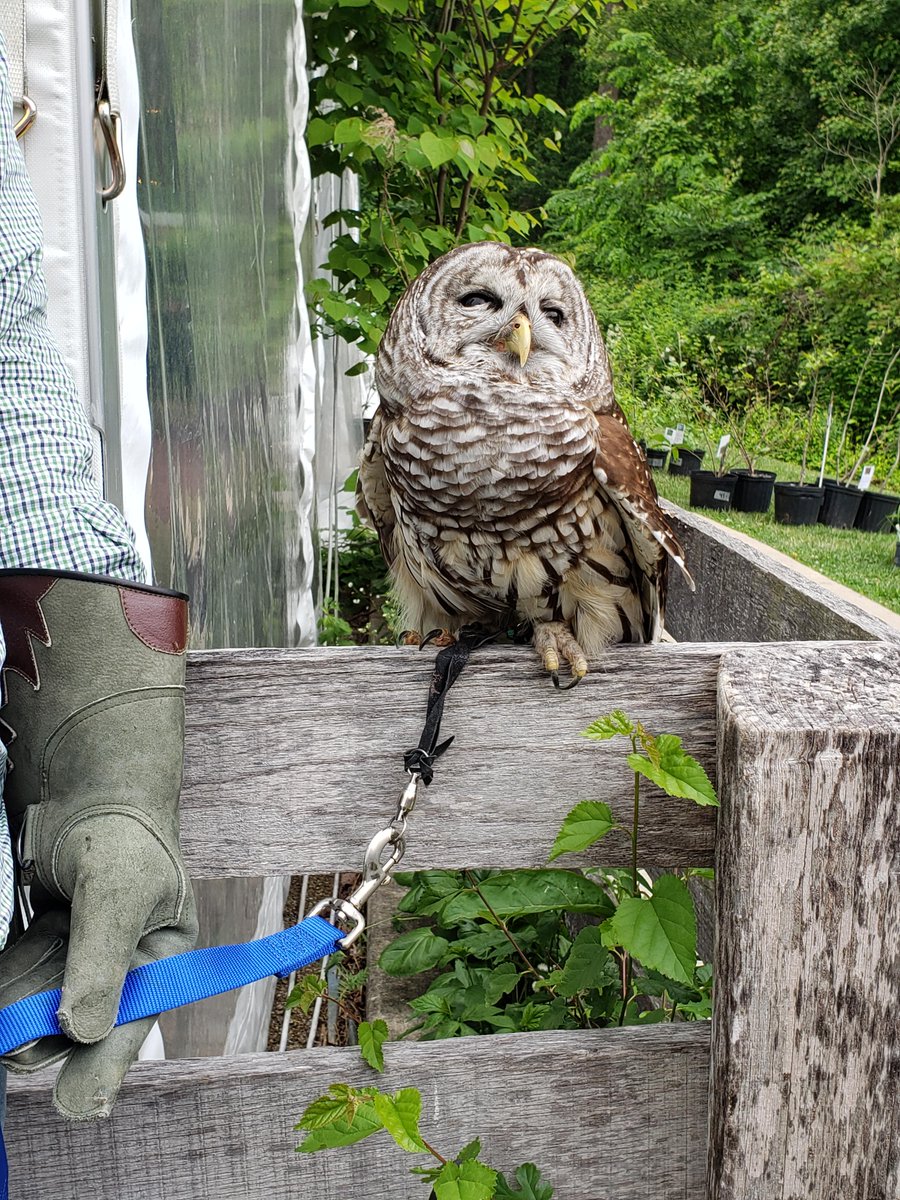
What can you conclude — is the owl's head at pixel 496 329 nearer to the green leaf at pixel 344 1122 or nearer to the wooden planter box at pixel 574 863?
the wooden planter box at pixel 574 863

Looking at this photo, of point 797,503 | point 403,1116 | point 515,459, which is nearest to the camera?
point 403,1116

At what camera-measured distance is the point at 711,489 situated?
10.6 meters

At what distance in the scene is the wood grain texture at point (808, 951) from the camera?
1.17 meters

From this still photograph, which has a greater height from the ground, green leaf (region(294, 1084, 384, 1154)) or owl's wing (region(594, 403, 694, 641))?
owl's wing (region(594, 403, 694, 641))

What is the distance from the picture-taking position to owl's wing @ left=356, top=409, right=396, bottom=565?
199 centimetres

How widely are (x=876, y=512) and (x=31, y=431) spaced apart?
10230 millimetres

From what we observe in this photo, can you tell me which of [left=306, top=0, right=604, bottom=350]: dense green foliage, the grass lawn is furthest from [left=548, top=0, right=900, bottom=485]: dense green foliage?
[left=306, top=0, right=604, bottom=350]: dense green foliage

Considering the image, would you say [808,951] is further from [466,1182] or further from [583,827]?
[466,1182]

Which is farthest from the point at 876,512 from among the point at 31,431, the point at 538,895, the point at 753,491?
the point at 31,431

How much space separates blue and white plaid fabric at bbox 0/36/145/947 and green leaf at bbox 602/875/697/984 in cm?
73

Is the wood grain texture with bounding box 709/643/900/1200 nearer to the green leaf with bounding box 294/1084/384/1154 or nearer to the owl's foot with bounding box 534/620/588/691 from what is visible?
the owl's foot with bounding box 534/620/588/691

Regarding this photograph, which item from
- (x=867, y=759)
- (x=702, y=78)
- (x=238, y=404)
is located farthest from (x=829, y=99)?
(x=867, y=759)

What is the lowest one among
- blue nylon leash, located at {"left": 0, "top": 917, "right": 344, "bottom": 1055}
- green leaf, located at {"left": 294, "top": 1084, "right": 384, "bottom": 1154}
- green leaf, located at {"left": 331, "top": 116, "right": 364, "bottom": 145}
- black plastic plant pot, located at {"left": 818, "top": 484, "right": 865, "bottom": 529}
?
black plastic plant pot, located at {"left": 818, "top": 484, "right": 865, "bottom": 529}

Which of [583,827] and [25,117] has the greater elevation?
[25,117]
